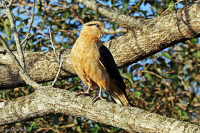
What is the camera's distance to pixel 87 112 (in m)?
2.91

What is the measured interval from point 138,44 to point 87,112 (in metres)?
1.58

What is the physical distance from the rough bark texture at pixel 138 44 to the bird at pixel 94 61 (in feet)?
1.35

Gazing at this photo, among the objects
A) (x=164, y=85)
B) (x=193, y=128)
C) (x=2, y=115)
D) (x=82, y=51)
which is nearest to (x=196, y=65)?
(x=164, y=85)

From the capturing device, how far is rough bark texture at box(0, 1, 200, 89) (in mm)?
3643

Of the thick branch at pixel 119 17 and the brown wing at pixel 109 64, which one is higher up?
the thick branch at pixel 119 17

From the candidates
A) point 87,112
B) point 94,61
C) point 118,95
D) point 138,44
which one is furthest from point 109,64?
point 87,112

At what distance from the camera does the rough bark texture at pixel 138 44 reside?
3.64m

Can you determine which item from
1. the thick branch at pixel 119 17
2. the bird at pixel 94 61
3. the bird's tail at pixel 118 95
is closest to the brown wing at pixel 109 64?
the bird at pixel 94 61

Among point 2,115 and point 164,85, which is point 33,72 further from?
point 164,85

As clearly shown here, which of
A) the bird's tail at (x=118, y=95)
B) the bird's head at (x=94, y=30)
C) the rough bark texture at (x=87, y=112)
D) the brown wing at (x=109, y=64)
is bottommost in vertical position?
the bird's tail at (x=118, y=95)

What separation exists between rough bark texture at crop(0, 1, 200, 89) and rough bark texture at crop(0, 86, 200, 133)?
4.09ft

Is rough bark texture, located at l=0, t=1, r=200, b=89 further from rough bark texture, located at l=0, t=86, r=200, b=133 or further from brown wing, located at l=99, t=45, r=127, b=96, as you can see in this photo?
rough bark texture, located at l=0, t=86, r=200, b=133

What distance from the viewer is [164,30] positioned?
12.4ft

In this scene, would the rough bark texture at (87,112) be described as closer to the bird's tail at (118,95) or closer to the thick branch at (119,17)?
the bird's tail at (118,95)
